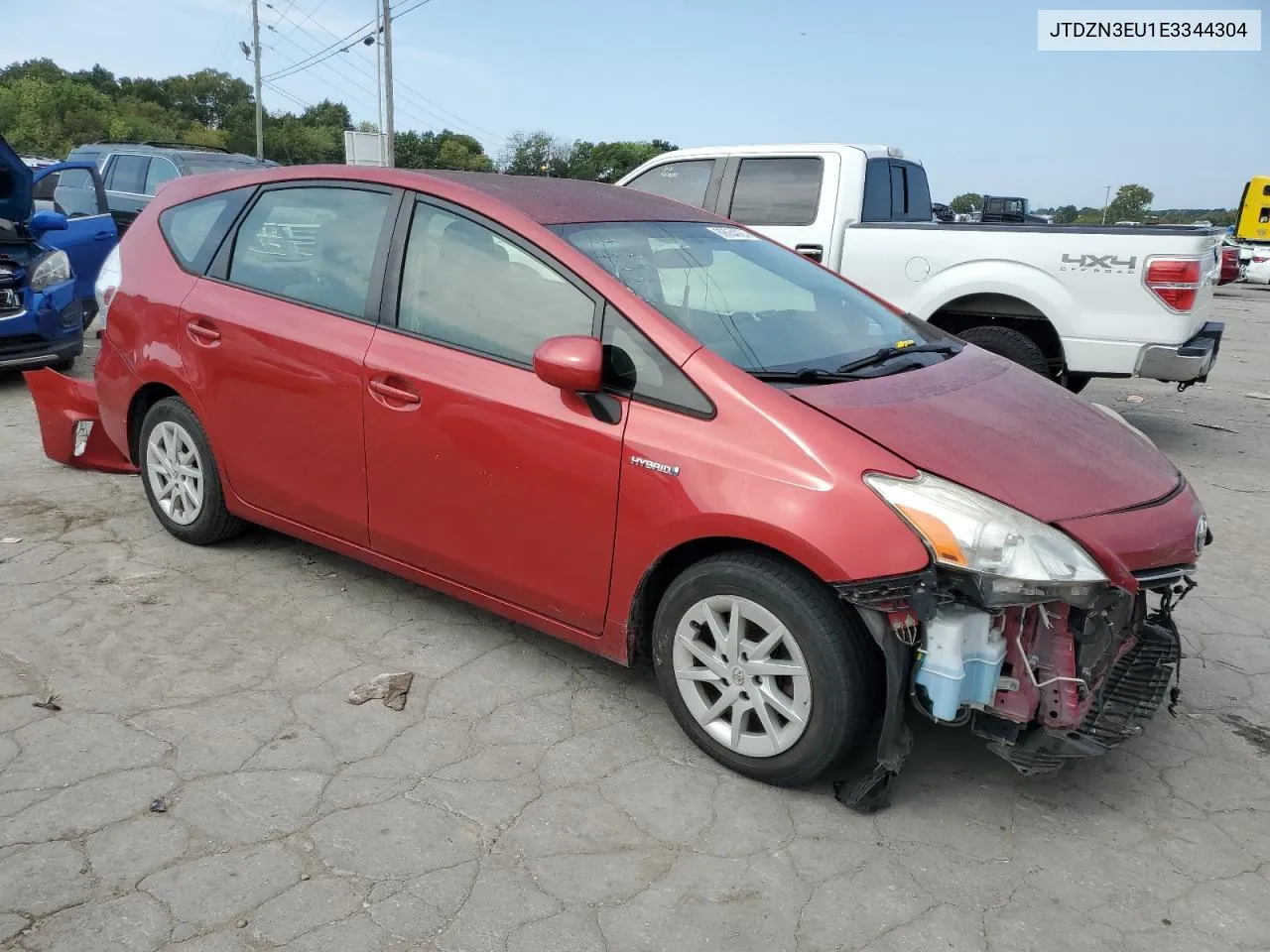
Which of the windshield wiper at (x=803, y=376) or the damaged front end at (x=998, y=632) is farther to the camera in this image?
the windshield wiper at (x=803, y=376)

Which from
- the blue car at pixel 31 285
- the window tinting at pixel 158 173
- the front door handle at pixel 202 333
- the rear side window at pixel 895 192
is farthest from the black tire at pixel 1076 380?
the window tinting at pixel 158 173

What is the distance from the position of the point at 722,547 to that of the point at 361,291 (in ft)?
5.55

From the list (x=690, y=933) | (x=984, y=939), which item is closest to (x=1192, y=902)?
(x=984, y=939)

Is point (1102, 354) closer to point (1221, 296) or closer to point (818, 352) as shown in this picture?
point (818, 352)

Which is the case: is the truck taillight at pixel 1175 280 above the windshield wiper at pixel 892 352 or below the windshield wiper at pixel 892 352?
above

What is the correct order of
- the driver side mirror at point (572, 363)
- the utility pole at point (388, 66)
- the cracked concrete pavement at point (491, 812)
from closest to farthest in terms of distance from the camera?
the cracked concrete pavement at point (491, 812), the driver side mirror at point (572, 363), the utility pole at point (388, 66)

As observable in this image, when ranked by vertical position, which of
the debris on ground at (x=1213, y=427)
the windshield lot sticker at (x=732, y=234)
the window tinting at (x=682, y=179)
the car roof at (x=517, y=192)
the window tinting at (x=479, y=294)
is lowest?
the debris on ground at (x=1213, y=427)

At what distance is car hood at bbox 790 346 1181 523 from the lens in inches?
108

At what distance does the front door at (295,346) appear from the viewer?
3680 mm

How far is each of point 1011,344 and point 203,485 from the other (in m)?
5.29

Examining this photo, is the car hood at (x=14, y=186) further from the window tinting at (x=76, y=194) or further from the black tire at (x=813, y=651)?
the black tire at (x=813, y=651)

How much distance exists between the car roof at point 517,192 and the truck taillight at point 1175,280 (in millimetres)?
3671

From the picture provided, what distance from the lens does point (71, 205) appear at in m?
13.9

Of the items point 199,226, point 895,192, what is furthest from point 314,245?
point 895,192
